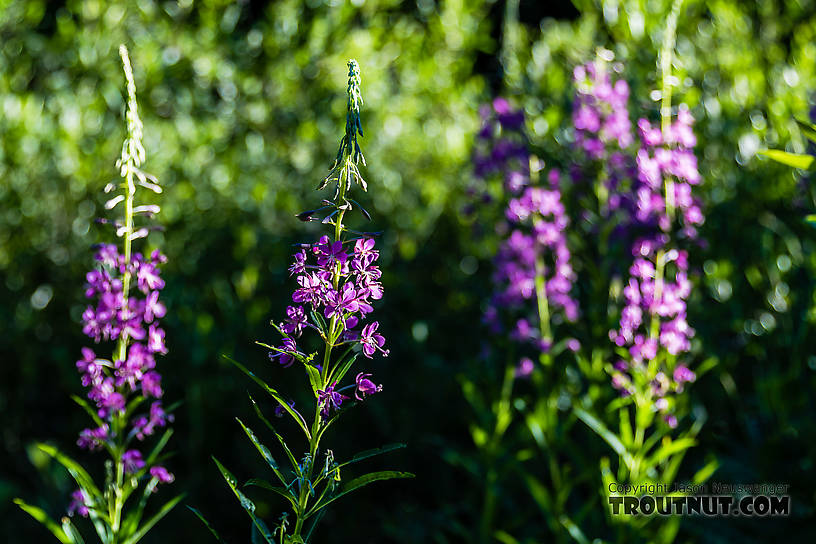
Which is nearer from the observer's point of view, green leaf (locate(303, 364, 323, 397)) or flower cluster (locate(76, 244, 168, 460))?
green leaf (locate(303, 364, 323, 397))

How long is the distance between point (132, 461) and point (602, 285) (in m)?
1.92

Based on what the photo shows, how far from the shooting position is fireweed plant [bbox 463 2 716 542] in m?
2.38

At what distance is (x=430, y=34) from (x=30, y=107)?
307cm

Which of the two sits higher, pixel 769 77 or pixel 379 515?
pixel 769 77

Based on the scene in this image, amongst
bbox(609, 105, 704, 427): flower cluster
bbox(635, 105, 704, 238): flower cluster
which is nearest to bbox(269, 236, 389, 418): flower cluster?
bbox(609, 105, 704, 427): flower cluster

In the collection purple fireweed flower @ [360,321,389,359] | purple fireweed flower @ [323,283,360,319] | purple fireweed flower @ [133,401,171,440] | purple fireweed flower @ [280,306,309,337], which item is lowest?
purple fireweed flower @ [133,401,171,440]

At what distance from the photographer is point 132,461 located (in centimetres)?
156

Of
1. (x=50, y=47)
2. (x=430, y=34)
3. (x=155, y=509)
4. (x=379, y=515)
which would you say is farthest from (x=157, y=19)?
(x=379, y=515)

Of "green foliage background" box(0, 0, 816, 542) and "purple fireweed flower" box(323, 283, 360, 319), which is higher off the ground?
"purple fireweed flower" box(323, 283, 360, 319)

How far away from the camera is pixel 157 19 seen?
205 inches

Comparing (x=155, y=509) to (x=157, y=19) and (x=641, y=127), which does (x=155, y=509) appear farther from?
(x=157, y=19)

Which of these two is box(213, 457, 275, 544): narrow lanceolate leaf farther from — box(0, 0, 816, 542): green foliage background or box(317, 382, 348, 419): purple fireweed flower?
box(0, 0, 816, 542): green foliage background

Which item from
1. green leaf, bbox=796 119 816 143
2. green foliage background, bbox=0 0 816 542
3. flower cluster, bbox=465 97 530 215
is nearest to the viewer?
green leaf, bbox=796 119 816 143

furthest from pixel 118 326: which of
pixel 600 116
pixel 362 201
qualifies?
pixel 362 201
